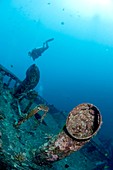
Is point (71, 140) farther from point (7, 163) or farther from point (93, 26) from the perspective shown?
point (93, 26)

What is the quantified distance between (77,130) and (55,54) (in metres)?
134

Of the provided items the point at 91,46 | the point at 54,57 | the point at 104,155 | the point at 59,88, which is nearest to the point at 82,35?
the point at 91,46

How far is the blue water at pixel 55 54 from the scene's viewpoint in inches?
3177

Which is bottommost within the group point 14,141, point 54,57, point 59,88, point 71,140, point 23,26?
point 14,141

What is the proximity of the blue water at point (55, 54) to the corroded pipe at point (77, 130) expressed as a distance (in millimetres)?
47401

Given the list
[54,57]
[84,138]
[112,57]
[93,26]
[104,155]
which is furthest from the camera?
[93,26]

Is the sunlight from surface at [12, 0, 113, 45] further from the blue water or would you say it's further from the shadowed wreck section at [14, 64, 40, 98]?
the shadowed wreck section at [14, 64, 40, 98]

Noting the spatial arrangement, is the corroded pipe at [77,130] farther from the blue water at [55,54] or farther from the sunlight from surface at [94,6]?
the sunlight from surface at [94,6]

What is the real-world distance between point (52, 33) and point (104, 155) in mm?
182367

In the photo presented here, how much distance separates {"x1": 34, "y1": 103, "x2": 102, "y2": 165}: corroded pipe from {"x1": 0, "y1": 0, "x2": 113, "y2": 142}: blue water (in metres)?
47.4

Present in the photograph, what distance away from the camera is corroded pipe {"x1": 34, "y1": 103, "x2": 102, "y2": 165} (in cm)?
493

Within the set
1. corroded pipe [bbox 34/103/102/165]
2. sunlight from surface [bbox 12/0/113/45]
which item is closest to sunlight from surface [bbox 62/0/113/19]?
sunlight from surface [bbox 12/0/113/45]

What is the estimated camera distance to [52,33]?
18838 centimetres

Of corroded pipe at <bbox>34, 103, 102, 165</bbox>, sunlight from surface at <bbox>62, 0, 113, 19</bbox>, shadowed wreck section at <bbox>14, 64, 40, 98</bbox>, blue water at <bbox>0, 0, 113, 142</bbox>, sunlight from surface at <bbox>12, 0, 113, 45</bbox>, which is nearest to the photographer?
corroded pipe at <bbox>34, 103, 102, 165</bbox>
